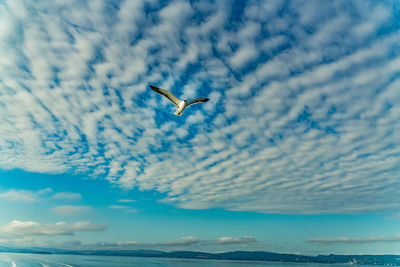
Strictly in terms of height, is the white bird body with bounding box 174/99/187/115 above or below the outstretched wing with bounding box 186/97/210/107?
below

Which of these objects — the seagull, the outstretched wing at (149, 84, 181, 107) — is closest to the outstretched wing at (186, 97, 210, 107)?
the seagull

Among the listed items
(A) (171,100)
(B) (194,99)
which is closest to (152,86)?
(A) (171,100)

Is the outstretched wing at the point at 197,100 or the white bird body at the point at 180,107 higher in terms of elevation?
the outstretched wing at the point at 197,100

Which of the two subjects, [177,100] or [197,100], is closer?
[177,100]

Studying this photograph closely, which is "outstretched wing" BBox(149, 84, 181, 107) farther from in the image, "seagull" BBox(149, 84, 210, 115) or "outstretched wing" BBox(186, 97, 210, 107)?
"outstretched wing" BBox(186, 97, 210, 107)

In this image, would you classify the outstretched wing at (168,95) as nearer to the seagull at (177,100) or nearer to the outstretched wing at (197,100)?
the seagull at (177,100)

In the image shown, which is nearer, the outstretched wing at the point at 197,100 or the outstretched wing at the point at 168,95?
the outstretched wing at the point at 168,95

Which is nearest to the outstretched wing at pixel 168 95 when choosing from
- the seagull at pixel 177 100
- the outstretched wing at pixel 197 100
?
the seagull at pixel 177 100

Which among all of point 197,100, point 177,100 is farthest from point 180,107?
point 197,100

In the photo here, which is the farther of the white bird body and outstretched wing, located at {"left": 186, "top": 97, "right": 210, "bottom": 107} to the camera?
outstretched wing, located at {"left": 186, "top": 97, "right": 210, "bottom": 107}

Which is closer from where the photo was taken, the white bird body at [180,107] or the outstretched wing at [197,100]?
the white bird body at [180,107]

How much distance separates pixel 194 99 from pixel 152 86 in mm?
4106

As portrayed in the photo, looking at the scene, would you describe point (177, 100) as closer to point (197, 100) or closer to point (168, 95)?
point (168, 95)

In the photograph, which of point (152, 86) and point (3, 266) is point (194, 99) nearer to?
point (152, 86)
